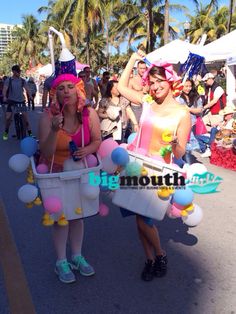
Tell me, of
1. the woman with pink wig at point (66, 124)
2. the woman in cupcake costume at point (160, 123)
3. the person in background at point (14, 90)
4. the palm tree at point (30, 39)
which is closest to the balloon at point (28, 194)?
the woman with pink wig at point (66, 124)

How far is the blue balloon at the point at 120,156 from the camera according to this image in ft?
8.86

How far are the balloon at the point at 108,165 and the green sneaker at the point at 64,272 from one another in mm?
822

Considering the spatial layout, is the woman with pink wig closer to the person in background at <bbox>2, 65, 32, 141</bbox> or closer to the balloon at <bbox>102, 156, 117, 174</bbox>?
the balloon at <bbox>102, 156, 117, 174</bbox>

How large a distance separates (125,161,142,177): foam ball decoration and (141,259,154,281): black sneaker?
2.54ft

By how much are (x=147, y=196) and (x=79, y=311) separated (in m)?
0.92

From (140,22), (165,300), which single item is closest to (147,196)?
(165,300)

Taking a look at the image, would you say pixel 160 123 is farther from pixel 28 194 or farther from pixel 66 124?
pixel 28 194

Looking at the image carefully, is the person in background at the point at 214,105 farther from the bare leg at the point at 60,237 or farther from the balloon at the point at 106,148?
the bare leg at the point at 60,237

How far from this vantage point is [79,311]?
265 centimetres

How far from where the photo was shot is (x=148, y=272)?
3023 millimetres

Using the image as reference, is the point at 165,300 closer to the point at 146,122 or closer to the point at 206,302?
the point at 206,302

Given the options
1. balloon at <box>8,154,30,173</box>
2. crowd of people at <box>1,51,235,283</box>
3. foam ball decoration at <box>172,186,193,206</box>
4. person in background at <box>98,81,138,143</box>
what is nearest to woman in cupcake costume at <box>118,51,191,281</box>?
crowd of people at <box>1,51,235,283</box>

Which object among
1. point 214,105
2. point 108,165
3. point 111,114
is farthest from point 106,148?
point 214,105

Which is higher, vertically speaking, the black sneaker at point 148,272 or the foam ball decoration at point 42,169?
the foam ball decoration at point 42,169
